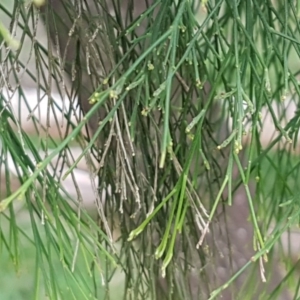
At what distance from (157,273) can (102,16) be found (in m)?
0.30

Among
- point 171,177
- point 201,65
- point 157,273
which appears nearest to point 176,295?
point 157,273

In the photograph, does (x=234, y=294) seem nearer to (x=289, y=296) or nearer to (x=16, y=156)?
(x=289, y=296)

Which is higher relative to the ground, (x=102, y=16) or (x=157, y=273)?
(x=102, y=16)

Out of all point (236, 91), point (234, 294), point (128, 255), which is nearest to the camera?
point (236, 91)

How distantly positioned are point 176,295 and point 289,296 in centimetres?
32

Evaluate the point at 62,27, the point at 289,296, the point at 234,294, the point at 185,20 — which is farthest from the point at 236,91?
the point at 289,296

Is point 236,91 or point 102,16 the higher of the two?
point 102,16

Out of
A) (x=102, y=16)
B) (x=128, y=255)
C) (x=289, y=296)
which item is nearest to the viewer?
(x=102, y=16)

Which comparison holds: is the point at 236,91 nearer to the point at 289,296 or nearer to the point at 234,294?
the point at 234,294

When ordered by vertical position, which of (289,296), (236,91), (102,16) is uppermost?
(102,16)

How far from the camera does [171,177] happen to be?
0.47 m

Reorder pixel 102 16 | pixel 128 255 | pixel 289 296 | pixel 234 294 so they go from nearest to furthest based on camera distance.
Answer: pixel 102 16 → pixel 128 255 → pixel 234 294 → pixel 289 296

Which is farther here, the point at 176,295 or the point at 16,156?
the point at 176,295

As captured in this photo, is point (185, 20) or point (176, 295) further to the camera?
point (176, 295)
